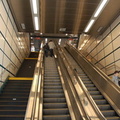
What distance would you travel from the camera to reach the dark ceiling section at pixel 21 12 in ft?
21.8

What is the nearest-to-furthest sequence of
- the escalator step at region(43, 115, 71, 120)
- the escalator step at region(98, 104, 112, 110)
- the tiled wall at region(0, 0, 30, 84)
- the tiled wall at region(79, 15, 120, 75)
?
the escalator step at region(43, 115, 71, 120), the escalator step at region(98, 104, 112, 110), the tiled wall at region(0, 0, 30, 84), the tiled wall at region(79, 15, 120, 75)

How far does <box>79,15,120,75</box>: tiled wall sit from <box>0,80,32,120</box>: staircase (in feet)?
15.2

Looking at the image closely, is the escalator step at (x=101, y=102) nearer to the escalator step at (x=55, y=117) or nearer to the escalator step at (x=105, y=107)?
the escalator step at (x=105, y=107)

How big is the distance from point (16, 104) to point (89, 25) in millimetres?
6937

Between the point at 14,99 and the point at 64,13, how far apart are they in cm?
529

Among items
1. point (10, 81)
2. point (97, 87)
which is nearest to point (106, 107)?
point (97, 87)

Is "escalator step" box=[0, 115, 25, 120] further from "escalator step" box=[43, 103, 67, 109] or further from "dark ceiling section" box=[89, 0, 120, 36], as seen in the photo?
"dark ceiling section" box=[89, 0, 120, 36]

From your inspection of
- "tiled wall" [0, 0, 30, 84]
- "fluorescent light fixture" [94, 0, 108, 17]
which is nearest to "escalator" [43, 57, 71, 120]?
"tiled wall" [0, 0, 30, 84]

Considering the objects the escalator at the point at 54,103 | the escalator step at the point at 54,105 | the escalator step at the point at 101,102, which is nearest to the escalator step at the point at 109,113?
the escalator step at the point at 101,102

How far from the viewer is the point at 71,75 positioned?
514cm

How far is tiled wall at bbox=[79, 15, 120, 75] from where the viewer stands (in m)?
7.31

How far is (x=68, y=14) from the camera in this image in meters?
7.83

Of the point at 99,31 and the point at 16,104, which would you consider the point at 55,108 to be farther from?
the point at 99,31

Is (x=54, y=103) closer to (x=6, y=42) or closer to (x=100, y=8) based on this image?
(x=6, y=42)
